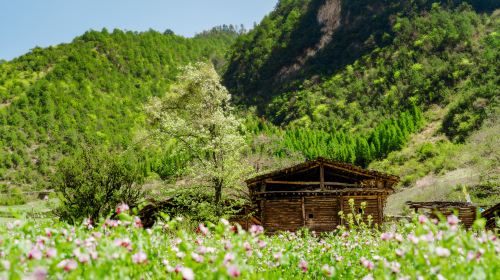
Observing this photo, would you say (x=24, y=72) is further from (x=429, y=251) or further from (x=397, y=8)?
(x=429, y=251)

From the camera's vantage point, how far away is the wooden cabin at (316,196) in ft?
89.8

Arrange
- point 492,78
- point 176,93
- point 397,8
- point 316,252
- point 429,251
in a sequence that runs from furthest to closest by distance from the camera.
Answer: point 397,8 → point 492,78 → point 176,93 → point 316,252 → point 429,251

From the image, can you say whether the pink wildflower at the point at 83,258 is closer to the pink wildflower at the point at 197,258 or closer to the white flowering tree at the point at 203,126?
the pink wildflower at the point at 197,258

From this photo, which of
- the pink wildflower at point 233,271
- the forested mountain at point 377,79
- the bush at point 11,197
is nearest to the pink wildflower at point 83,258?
the pink wildflower at point 233,271

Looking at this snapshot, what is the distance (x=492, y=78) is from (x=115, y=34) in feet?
377

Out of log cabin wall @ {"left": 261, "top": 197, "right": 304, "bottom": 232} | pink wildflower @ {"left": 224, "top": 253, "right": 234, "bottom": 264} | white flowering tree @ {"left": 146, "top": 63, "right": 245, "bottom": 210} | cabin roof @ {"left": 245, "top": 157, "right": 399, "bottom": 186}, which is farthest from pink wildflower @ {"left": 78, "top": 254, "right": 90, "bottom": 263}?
log cabin wall @ {"left": 261, "top": 197, "right": 304, "bottom": 232}

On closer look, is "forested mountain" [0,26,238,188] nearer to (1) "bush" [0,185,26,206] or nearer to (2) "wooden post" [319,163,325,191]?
(1) "bush" [0,185,26,206]

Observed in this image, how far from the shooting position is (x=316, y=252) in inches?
378

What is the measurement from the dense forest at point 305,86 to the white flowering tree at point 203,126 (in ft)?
80.1

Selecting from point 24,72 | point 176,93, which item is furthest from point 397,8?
point 176,93

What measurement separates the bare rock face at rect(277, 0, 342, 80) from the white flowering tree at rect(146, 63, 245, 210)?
114164 mm

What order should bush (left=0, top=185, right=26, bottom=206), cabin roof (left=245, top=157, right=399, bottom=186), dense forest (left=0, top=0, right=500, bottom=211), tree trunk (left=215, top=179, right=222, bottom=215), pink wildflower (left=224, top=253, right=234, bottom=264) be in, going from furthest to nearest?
A: dense forest (left=0, top=0, right=500, bottom=211) < bush (left=0, top=185, right=26, bottom=206) < tree trunk (left=215, top=179, right=222, bottom=215) < cabin roof (left=245, top=157, right=399, bottom=186) < pink wildflower (left=224, top=253, right=234, bottom=264)

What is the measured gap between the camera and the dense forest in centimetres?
8444

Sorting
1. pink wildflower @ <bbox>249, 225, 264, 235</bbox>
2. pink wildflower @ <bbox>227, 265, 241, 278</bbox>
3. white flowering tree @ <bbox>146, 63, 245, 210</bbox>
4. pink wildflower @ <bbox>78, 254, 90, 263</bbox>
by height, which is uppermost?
white flowering tree @ <bbox>146, 63, 245, 210</bbox>
